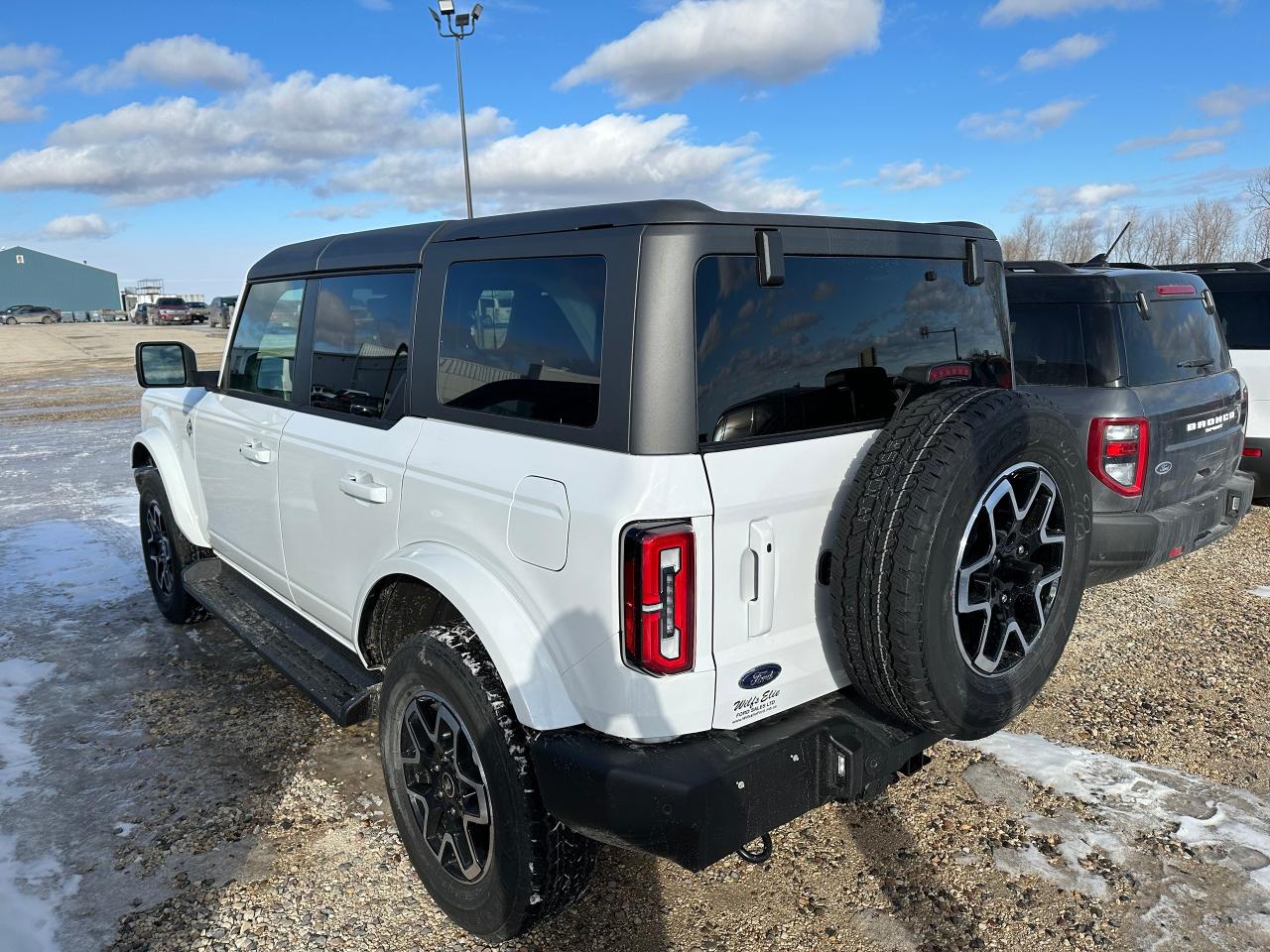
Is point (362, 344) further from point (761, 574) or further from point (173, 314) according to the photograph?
point (173, 314)

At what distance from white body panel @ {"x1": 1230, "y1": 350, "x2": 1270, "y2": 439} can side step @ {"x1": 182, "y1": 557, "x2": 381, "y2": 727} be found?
639cm

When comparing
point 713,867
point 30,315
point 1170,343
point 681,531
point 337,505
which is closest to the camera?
point 681,531

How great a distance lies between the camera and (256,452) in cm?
374

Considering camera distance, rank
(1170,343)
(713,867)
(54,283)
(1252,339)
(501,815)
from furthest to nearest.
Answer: (54,283) < (1252,339) < (1170,343) < (713,867) < (501,815)

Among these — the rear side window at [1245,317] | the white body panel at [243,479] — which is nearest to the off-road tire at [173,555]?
the white body panel at [243,479]

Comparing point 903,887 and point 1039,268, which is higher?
point 1039,268

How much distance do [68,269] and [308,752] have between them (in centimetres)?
12350

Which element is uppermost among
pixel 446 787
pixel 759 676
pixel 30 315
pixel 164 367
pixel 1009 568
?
pixel 30 315

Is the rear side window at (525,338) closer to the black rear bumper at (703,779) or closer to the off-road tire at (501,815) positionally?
the off-road tire at (501,815)

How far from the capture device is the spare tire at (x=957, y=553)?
222 cm

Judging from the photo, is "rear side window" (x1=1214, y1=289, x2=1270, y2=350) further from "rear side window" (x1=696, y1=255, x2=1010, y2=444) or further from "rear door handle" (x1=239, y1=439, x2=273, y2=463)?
"rear door handle" (x1=239, y1=439, x2=273, y2=463)

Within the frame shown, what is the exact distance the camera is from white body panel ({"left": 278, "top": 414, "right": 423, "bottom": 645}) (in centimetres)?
→ 288

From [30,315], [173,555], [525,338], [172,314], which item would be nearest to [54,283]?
[30,315]

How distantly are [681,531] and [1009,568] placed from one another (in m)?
1.06
